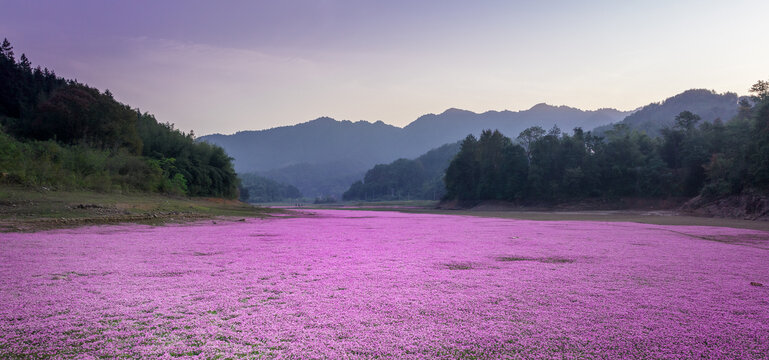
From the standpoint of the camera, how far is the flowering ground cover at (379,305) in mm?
3881

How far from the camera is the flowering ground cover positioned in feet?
12.7

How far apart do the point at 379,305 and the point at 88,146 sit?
39.8 metres

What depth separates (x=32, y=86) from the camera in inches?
2015

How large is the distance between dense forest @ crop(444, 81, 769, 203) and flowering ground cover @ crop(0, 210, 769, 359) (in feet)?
122

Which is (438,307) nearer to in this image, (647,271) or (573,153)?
(647,271)

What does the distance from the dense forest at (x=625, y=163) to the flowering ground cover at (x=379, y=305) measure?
3718 centimetres

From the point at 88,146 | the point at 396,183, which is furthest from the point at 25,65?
the point at 396,183

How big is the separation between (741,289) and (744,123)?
188ft

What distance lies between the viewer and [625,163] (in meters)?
66.8

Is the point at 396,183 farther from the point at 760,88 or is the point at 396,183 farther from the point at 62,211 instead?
the point at 62,211

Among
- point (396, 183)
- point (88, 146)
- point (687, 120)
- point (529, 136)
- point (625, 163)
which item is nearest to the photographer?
point (88, 146)

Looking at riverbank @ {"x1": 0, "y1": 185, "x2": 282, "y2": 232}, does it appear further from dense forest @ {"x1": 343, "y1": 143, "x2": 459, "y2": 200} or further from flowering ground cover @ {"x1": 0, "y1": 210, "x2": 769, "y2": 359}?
dense forest @ {"x1": 343, "y1": 143, "x2": 459, "y2": 200}

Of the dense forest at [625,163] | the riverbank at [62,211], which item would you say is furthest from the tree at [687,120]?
the riverbank at [62,211]

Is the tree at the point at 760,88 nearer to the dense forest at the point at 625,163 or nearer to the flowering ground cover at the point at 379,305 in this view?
the dense forest at the point at 625,163
